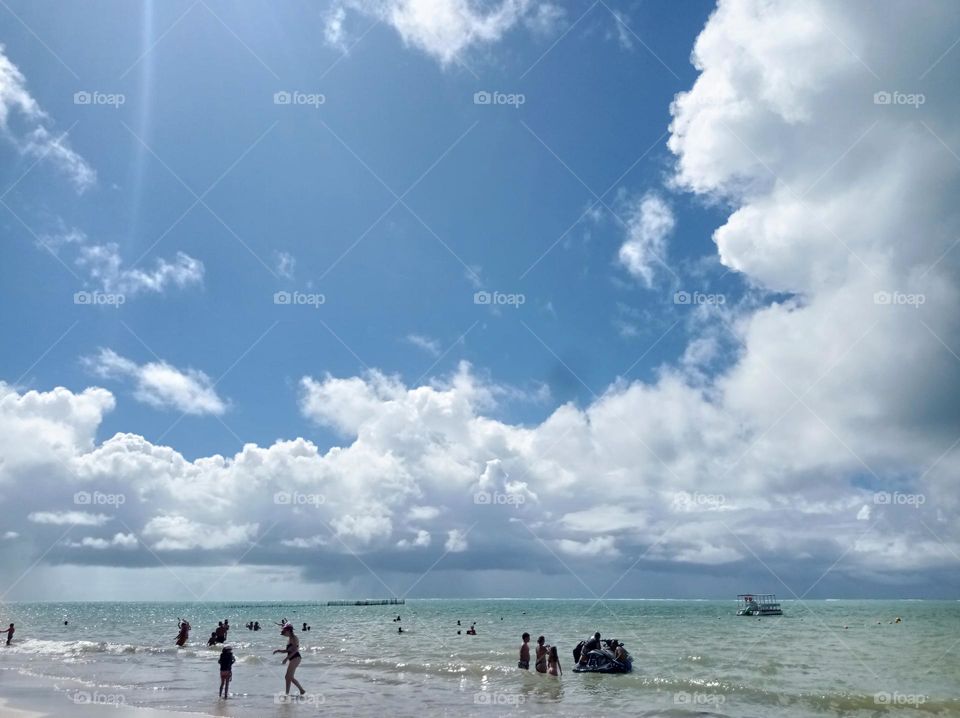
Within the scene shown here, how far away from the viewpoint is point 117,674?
31.3 meters

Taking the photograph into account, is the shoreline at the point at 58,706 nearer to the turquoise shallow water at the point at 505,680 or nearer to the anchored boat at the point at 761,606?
the turquoise shallow water at the point at 505,680

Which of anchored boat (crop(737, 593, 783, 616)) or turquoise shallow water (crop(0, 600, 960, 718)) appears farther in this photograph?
anchored boat (crop(737, 593, 783, 616))

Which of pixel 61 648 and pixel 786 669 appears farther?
pixel 61 648

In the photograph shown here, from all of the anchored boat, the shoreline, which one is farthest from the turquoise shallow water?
the anchored boat

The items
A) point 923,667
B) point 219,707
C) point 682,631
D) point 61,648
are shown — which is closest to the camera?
point 219,707

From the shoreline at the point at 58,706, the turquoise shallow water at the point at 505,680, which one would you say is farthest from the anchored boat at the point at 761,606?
the shoreline at the point at 58,706

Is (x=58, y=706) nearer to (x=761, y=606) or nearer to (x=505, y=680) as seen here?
(x=505, y=680)

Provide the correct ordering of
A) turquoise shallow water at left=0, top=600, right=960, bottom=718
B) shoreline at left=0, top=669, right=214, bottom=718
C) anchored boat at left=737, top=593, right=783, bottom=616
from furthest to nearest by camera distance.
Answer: anchored boat at left=737, top=593, right=783, bottom=616, turquoise shallow water at left=0, top=600, right=960, bottom=718, shoreline at left=0, top=669, right=214, bottom=718

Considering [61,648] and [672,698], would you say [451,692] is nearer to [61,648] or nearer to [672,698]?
[672,698]

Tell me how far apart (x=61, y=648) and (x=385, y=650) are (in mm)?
21893

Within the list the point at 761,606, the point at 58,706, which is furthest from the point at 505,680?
the point at 761,606

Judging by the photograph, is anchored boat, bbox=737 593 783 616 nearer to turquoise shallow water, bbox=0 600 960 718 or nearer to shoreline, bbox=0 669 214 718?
turquoise shallow water, bbox=0 600 960 718

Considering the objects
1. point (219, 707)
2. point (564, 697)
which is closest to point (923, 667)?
point (564, 697)

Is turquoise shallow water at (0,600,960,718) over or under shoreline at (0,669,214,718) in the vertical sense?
under
